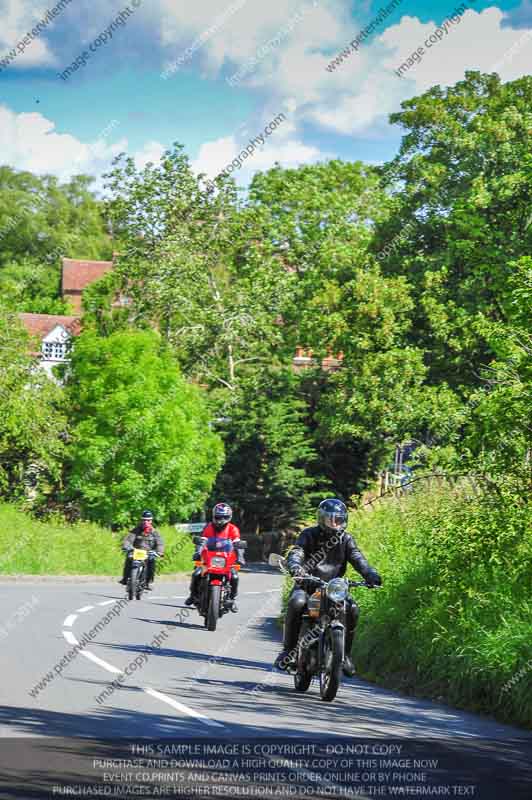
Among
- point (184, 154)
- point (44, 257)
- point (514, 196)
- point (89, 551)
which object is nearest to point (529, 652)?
point (89, 551)

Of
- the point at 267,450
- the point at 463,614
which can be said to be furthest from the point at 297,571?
the point at 267,450

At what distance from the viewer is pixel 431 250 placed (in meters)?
50.2

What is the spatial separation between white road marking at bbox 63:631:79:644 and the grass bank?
16605mm

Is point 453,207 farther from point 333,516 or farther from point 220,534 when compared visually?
point 333,516

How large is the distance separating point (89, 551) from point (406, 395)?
45.2 ft

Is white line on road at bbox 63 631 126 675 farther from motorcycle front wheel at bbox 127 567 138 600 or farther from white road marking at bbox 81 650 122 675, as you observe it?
motorcycle front wheel at bbox 127 567 138 600

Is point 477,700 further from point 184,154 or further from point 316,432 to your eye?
point 184,154

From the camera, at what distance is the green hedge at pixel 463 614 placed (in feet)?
42.2

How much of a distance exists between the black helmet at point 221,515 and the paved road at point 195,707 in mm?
1706

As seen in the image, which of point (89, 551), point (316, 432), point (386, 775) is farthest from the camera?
point (316, 432)

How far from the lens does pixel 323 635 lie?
12.4 meters

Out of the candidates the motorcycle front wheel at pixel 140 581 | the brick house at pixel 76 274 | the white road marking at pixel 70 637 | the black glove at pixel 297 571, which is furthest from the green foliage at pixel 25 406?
the brick house at pixel 76 274

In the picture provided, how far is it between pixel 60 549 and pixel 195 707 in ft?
92.0

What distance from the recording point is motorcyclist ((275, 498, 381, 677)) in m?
12.7
